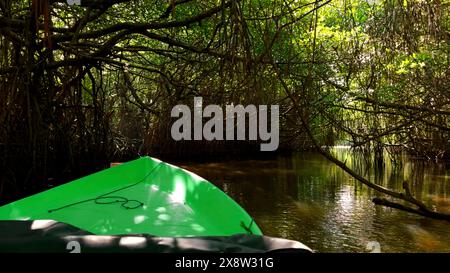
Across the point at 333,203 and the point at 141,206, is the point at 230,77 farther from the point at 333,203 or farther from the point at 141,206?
the point at 333,203

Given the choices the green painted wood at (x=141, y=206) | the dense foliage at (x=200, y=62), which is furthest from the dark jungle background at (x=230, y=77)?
the green painted wood at (x=141, y=206)

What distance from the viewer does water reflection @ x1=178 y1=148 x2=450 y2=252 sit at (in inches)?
163

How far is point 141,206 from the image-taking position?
3166mm

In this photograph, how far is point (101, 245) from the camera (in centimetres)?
172

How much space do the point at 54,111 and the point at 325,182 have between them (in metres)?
4.80

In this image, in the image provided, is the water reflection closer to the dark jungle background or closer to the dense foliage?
the dark jungle background

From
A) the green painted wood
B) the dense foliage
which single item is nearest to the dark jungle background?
the dense foliage

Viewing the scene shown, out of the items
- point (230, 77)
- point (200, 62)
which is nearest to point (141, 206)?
point (230, 77)

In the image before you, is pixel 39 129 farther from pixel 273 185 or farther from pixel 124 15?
pixel 273 185

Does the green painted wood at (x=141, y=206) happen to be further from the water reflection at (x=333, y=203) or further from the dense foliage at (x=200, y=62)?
the water reflection at (x=333, y=203)

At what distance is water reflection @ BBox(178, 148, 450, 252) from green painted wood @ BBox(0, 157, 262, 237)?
49.9 inches

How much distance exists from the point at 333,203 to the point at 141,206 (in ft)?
11.2

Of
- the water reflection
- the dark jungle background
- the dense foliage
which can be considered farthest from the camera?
the water reflection

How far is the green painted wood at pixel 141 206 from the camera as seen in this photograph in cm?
268
